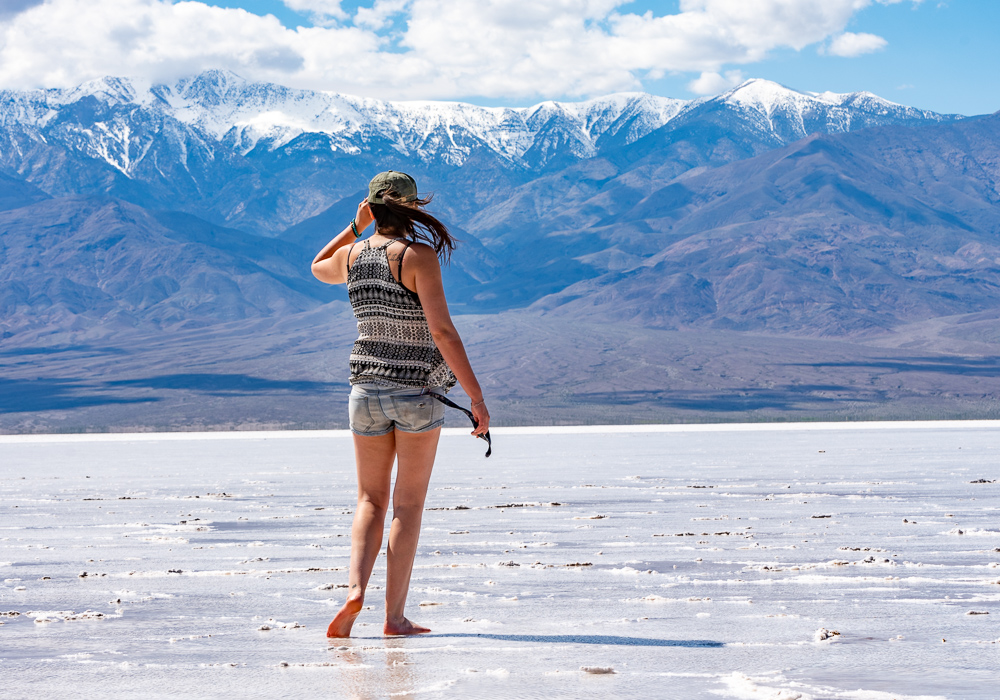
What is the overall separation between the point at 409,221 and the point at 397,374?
0.64 m

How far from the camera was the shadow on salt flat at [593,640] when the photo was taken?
422 centimetres

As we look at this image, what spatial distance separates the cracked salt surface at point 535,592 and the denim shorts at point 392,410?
83 cm

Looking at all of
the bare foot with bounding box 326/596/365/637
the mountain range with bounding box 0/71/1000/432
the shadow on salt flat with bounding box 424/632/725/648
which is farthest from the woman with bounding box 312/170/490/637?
the mountain range with bounding box 0/71/1000/432

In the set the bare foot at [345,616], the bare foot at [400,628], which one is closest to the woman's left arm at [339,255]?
the bare foot at [345,616]

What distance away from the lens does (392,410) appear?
4.43 m

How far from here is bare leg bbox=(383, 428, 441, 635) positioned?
14.7 feet

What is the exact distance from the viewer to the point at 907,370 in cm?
8256

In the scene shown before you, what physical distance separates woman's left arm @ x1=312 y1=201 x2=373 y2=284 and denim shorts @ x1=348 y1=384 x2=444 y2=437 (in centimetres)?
52

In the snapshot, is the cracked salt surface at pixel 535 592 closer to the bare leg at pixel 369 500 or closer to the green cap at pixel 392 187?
the bare leg at pixel 369 500

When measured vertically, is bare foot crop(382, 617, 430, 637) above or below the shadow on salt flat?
above

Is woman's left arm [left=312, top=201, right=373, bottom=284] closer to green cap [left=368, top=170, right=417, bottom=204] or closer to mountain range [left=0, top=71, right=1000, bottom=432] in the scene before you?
green cap [left=368, top=170, right=417, bottom=204]

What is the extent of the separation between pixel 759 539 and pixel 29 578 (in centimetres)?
439

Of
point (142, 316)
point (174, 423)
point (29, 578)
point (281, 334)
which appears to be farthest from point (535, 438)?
point (142, 316)

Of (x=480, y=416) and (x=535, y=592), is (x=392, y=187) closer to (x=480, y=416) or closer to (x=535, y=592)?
(x=480, y=416)
